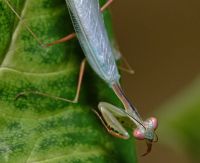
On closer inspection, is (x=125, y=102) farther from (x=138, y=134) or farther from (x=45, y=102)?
(x=45, y=102)

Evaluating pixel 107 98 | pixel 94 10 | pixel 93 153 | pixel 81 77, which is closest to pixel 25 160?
pixel 93 153

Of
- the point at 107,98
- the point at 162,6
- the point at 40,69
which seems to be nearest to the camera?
the point at 40,69

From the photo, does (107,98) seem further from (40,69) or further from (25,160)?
(25,160)

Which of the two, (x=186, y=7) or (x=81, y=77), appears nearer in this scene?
(x=81, y=77)

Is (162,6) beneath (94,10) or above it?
beneath

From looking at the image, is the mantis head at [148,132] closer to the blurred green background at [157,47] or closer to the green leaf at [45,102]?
the green leaf at [45,102]

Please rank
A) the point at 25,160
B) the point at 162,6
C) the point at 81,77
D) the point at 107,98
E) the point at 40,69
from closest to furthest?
the point at 25,160 < the point at 40,69 < the point at 81,77 < the point at 107,98 < the point at 162,6

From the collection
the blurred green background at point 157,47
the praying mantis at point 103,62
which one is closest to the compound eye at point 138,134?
the praying mantis at point 103,62

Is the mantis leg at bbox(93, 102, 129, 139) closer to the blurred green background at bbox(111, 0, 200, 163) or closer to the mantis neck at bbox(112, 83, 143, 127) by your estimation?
the mantis neck at bbox(112, 83, 143, 127)
